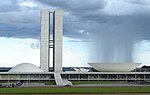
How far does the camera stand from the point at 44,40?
107375 millimetres

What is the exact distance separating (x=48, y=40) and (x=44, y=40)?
4.81 ft

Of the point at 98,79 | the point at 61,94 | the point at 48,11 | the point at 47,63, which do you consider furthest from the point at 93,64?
the point at 61,94

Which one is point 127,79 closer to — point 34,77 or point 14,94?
point 34,77

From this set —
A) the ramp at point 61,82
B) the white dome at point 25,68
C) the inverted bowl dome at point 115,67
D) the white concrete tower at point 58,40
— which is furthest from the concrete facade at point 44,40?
the inverted bowl dome at point 115,67

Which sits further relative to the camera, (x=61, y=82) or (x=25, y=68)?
(x=25, y=68)

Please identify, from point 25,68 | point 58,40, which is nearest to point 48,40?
point 58,40

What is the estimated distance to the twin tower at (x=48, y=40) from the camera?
10725cm

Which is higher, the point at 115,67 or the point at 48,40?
the point at 48,40

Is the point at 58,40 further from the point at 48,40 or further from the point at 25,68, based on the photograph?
the point at 25,68

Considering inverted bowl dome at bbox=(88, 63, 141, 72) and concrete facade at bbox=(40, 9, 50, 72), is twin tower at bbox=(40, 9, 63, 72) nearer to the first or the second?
concrete facade at bbox=(40, 9, 50, 72)

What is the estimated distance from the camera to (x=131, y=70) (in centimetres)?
10512

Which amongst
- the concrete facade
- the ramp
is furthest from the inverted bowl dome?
the concrete facade

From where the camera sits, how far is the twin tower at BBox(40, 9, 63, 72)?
107250 mm

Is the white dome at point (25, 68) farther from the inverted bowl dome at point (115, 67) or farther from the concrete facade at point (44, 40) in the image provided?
the inverted bowl dome at point (115, 67)
